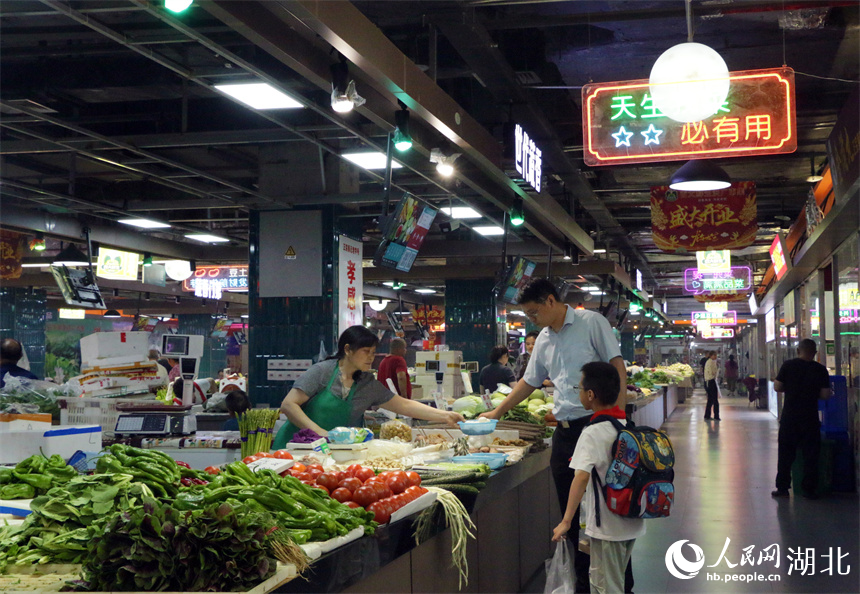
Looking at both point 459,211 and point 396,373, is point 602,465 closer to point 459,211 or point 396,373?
point 396,373

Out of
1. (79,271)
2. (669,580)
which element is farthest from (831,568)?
(79,271)

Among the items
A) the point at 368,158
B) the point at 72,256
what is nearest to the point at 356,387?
the point at 368,158

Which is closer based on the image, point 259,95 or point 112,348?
point 259,95

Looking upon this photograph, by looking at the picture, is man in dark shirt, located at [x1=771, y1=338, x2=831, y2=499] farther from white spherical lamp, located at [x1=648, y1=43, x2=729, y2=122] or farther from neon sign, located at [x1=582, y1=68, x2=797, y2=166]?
white spherical lamp, located at [x1=648, y1=43, x2=729, y2=122]

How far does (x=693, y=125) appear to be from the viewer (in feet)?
19.2

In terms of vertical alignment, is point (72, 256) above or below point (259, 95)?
below

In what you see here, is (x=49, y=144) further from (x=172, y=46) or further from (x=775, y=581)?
(x=775, y=581)

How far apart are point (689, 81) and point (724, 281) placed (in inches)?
535

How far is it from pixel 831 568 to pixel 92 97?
317 inches

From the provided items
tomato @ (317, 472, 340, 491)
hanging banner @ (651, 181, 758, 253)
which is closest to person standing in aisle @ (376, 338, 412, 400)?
hanging banner @ (651, 181, 758, 253)

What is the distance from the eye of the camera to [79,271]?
11438 mm

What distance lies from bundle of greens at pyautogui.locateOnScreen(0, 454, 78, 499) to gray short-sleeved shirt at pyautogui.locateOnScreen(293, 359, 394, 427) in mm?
1991

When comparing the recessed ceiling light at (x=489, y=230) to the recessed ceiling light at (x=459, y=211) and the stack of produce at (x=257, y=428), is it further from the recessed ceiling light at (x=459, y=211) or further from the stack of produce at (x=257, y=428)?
the stack of produce at (x=257, y=428)

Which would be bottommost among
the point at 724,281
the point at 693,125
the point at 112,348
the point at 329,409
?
the point at 329,409
